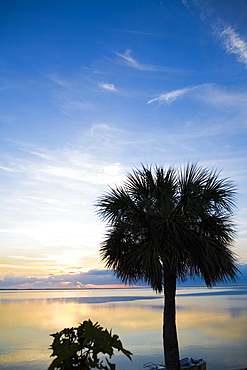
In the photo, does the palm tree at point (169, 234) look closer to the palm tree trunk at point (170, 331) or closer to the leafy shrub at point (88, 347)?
the palm tree trunk at point (170, 331)

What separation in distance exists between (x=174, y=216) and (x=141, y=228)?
0.97 metres

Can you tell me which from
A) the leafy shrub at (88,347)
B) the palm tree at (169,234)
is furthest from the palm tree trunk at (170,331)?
the leafy shrub at (88,347)

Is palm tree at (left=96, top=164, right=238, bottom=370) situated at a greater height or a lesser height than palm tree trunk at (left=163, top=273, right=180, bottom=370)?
greater

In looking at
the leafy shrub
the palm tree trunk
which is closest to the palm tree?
the palm tree trunk

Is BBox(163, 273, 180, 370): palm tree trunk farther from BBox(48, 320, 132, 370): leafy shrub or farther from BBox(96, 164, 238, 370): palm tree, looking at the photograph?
BBox(48, 320, 132, 370): leafy shrub

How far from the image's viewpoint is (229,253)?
888 centimetres

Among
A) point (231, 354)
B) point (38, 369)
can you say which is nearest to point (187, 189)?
point (38, 369)

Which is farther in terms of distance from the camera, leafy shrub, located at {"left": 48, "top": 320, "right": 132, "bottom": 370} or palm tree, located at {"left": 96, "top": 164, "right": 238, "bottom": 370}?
palm tree, located at {"left": 96, "top": 164, "right": 238, "bottom": 370}

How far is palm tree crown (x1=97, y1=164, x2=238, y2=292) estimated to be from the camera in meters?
8.12

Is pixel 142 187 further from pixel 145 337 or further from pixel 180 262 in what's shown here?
pixel 145 337

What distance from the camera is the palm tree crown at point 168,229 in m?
8.12

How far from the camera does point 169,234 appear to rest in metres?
8.02

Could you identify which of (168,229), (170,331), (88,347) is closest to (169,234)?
(168,229)

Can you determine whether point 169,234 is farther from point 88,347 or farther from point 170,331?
point 88,347
